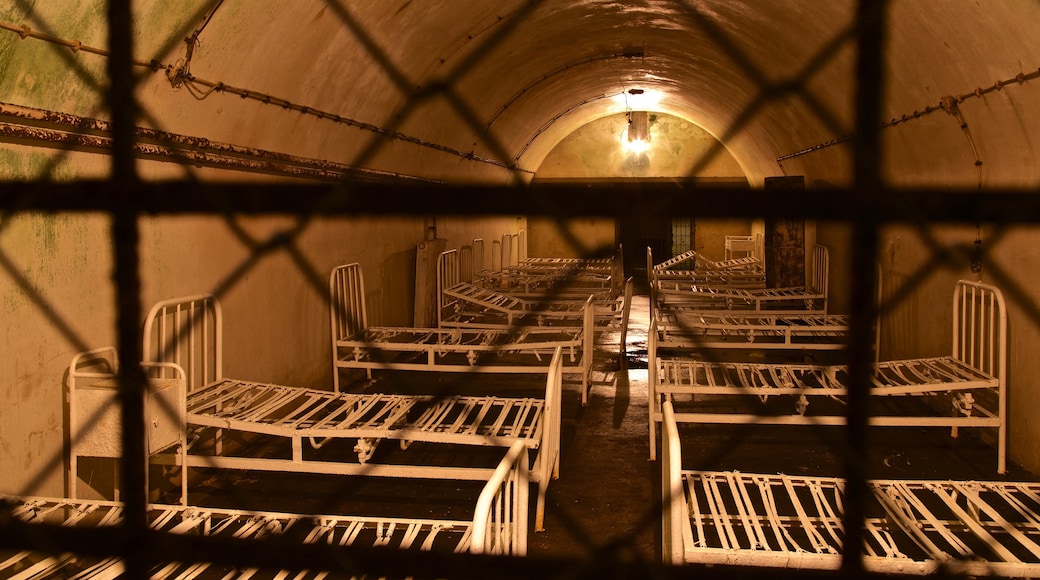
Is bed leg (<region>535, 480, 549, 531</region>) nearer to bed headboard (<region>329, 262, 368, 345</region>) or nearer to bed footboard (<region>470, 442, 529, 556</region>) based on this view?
bed footboard (<region>470, 442, 529, 556</region>)

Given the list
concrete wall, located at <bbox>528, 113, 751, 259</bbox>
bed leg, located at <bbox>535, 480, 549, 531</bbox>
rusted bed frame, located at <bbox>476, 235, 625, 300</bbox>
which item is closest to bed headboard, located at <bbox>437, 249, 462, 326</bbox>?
rusted bed frame, located at <bbox>476, 235, 625, 300</bbox>

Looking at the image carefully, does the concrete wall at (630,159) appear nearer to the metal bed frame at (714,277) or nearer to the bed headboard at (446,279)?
the metal bed frame at (714,277)

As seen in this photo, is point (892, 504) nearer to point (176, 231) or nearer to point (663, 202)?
point (663, 202)

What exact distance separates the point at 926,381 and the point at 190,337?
3.64 meters

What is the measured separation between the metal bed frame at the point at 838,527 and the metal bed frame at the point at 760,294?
3520 millimetres

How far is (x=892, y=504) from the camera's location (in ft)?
8.38

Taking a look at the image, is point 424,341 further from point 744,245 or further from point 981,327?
point 744,245

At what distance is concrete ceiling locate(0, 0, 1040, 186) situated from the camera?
2.96 m

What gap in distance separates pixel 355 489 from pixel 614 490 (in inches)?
47.2

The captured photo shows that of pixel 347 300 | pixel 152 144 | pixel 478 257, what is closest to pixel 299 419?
pixel 152 144

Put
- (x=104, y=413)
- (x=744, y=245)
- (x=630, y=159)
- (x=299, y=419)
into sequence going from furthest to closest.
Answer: (x=630, y=159) < (x=744, y=245) < (x=299, y=419) < (x=104, y=413)

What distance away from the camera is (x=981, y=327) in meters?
3.88

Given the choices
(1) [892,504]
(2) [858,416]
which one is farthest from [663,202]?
(1) [892,504]

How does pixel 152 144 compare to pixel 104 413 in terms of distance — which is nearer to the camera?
pixel 104 413
